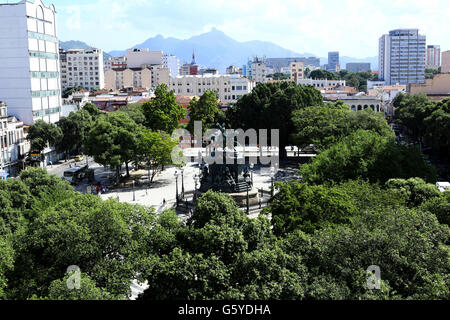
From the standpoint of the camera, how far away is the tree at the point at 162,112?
58.6m

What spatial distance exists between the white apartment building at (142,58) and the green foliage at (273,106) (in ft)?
331

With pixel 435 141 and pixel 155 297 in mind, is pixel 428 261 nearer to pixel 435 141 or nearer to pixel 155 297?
pixel 155 297

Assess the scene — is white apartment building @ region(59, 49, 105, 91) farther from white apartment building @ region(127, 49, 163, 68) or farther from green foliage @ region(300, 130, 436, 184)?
green foliage @ region(300, 130, 436, 184)

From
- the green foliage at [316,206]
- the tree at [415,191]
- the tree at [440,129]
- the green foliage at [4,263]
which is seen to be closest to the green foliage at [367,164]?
the tree at [415,191]

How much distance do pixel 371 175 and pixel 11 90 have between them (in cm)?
4523

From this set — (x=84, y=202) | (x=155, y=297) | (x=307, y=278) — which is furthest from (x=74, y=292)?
(x=84, y=202)

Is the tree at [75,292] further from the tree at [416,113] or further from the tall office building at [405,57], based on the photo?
the tall office building at [405,57]

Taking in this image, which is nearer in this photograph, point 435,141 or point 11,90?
point 435,141

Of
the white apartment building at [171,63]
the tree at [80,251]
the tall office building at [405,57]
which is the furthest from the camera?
the white apartment building at [171,63]

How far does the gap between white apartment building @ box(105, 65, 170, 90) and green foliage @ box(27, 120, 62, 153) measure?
78.4 metres

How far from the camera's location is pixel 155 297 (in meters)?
14.5

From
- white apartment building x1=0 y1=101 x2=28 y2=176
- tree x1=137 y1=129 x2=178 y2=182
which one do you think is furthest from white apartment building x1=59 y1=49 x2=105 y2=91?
tree x1=137 y1=129 x2=178 y2=182

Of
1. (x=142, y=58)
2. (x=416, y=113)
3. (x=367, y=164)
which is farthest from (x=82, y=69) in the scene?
(x=367, y=164)

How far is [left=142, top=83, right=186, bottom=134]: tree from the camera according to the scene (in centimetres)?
5862
